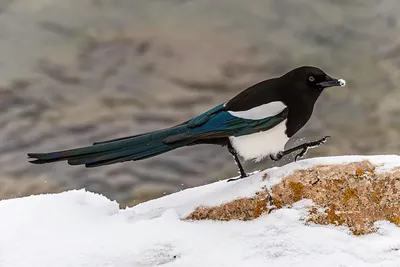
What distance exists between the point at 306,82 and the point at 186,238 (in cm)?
84

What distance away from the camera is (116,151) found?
1882 mm

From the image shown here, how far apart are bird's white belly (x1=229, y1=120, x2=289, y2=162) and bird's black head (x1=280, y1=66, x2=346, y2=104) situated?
0.14m

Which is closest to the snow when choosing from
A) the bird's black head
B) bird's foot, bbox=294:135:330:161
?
bird's foot, bbox=294:135:330:161

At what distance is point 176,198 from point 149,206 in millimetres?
112

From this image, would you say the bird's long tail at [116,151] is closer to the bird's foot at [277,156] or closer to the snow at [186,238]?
the snow at [186,238]

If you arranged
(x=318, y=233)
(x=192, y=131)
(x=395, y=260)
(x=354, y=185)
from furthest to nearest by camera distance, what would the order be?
(x=192, y=131) < (x=354, y=185) < (x=318, y=233) < (x=395, y=260)

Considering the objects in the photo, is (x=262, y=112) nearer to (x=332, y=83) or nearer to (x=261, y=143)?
(x=261, y=143)

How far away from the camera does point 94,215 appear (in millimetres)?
1828

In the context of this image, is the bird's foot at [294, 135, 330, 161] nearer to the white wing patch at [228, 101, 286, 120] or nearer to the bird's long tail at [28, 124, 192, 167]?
the white wing patch at [228, 101, 286, 120]

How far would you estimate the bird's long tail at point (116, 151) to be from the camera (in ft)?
6.09

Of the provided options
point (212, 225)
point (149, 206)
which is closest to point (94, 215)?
point (149, 206)

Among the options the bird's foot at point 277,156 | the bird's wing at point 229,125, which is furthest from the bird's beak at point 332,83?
the bird's foot at point 277,156

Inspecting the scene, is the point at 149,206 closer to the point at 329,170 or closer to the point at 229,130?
the point at 229,130

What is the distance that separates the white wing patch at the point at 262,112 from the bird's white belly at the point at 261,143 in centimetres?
6
